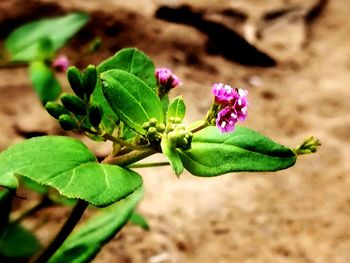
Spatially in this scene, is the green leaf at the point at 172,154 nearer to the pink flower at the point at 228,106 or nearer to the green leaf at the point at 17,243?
the pink flower at the point at 228,106

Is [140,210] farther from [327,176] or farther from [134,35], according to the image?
[134,35]

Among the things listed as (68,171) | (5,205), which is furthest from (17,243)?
(68,171)

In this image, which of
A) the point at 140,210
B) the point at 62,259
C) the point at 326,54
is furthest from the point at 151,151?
the point at 326,54

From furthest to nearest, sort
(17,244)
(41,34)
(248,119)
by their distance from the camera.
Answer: (248,119) → (41,34) → (17,244)

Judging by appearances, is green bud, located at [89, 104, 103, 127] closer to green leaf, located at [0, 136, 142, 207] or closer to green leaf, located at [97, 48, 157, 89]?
green leaf, located at [0, 136, 142, 207]

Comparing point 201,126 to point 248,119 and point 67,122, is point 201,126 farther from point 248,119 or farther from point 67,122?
point 248,119

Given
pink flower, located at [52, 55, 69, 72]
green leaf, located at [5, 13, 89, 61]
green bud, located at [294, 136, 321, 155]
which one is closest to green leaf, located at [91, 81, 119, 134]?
green bud, located at [294, 136, 321, 155]

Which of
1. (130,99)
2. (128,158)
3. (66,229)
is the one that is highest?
(130,99)
